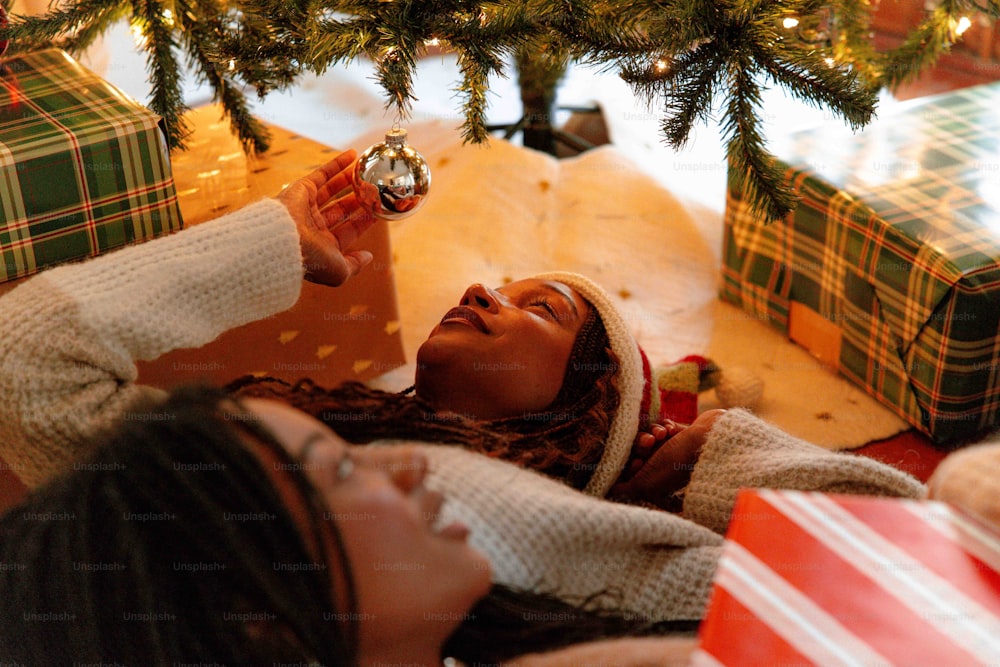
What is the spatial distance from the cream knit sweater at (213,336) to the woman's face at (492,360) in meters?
0.15

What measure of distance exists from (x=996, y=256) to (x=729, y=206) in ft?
1.33

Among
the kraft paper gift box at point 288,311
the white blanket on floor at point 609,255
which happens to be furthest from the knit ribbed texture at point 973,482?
the kraft paper gift box at point 288,311

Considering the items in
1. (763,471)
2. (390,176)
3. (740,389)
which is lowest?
(740,389)

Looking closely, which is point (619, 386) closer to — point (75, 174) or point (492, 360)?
point (492, 360)

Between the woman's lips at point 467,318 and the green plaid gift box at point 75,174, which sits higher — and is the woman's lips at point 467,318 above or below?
below

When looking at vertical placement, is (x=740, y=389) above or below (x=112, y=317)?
below

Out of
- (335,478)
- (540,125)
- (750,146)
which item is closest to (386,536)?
(335,478)

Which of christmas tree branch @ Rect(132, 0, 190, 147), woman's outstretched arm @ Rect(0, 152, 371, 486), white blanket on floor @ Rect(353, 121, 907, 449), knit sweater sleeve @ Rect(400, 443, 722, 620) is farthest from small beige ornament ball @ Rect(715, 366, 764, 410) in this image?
christmas tree branch @ Rect(132, 0, 190, 147)

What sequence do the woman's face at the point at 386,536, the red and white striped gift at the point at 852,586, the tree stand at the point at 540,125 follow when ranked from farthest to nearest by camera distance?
1. the tree stand at the point at 540,125
2. the woman's face at the point at 386,536
3. the red and white striped gift at the point at 852,586

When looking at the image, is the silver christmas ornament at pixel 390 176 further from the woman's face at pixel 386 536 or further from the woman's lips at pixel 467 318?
the woman's face at pixel 386 536

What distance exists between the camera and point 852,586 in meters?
0.53

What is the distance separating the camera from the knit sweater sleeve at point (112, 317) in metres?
0.78

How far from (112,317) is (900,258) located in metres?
0.90

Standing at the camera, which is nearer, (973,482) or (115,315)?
(973,482)
